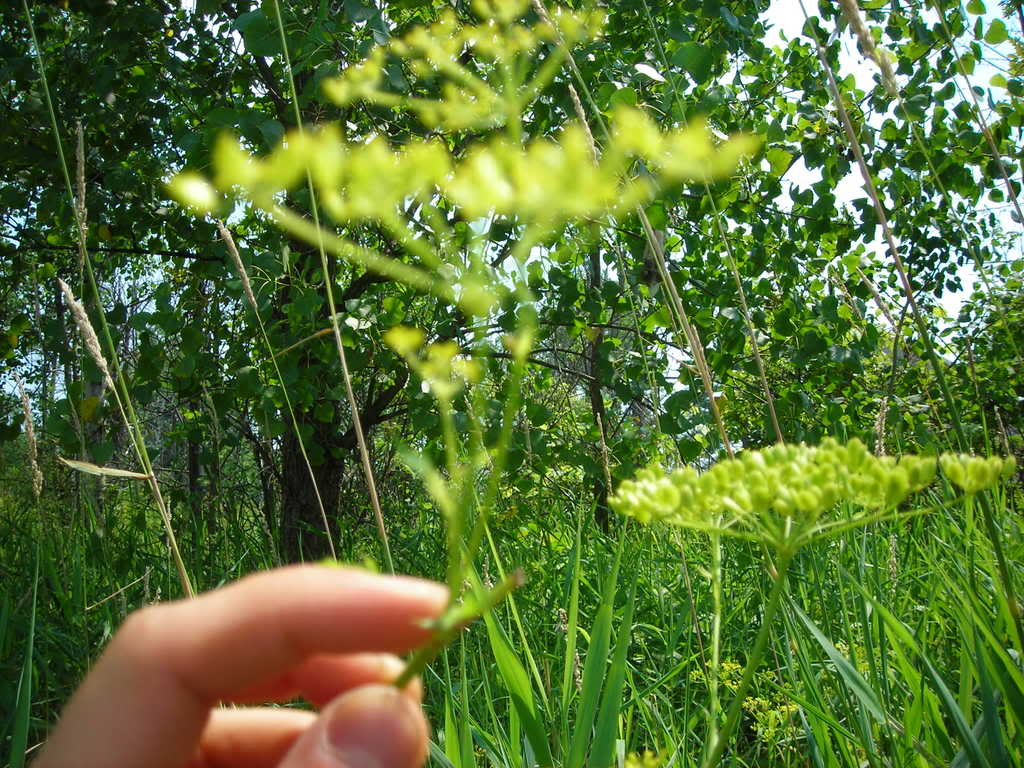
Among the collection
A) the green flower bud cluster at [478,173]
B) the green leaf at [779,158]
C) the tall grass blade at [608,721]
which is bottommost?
the tall grass blade at [608,721]

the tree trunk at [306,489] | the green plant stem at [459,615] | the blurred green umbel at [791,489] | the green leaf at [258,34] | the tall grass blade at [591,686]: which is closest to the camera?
the green plant stem at [459,615]

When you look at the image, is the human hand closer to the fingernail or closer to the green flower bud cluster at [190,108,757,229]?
the fingernail

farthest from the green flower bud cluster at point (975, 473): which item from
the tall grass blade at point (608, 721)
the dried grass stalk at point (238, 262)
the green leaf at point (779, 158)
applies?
the green leaf at point (779, 158)

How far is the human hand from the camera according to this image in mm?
332

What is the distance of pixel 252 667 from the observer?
368 millimetres

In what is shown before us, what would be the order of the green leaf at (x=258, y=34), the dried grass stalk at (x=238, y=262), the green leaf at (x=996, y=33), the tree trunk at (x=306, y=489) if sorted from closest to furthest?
the dried grass stalk at (x=238, y=262) < the green leaf at (x=258, y=34) < the green leaf at (x=996, y=33) < the tree trunk at (x=306, y=489)

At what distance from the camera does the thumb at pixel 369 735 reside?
0.33m

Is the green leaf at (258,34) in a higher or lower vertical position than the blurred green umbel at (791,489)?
higher

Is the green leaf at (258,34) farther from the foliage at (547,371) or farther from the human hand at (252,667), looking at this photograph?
the human hand at (252,667)

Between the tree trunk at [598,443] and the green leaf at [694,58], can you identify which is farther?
the tree trunk at [598,443]

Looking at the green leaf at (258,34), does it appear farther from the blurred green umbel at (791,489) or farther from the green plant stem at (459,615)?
the green plant stem at (459,615)

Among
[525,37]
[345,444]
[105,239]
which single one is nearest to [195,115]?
[105,239]

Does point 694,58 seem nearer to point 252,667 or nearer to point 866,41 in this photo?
point 866,41

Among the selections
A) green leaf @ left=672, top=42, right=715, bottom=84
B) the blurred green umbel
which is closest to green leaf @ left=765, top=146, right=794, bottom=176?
green leaf @ left=672, top=42, right=715, bottom=84
